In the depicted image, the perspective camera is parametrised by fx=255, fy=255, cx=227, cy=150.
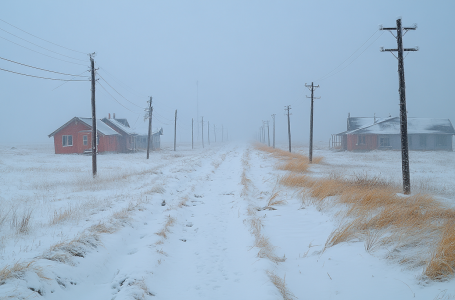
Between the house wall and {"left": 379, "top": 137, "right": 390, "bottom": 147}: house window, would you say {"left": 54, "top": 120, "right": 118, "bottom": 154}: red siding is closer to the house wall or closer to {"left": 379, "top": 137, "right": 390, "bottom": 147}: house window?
the house wall

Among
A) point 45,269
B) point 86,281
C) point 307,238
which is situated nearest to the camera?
point 45,269

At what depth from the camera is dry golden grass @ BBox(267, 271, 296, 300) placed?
12.8ft

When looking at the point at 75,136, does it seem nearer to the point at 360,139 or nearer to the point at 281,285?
the point at 281,285

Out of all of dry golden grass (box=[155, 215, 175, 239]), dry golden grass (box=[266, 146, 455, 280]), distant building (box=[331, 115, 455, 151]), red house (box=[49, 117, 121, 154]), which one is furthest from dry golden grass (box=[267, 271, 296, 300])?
distant building (box=[331, 115, 455, 151])

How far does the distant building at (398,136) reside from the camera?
42.0 metres

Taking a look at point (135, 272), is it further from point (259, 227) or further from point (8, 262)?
point (259, 227)

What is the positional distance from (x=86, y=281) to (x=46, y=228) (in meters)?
3.08

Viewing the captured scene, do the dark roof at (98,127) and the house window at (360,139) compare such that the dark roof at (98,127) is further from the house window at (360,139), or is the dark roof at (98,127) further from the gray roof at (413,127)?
the house window at (360,139)

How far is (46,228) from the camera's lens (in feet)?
20.8

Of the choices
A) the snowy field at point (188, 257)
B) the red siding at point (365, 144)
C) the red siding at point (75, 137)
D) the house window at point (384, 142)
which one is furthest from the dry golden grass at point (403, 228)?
the house window at point (384, 142)

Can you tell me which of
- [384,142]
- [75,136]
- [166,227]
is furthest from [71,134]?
[384,142]

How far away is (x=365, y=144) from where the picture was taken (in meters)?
43.3

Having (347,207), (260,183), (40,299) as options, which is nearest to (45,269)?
(40,299)

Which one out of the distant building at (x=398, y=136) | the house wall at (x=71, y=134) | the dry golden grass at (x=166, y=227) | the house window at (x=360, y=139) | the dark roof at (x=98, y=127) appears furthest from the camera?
the house window at (x=360, y=139)
